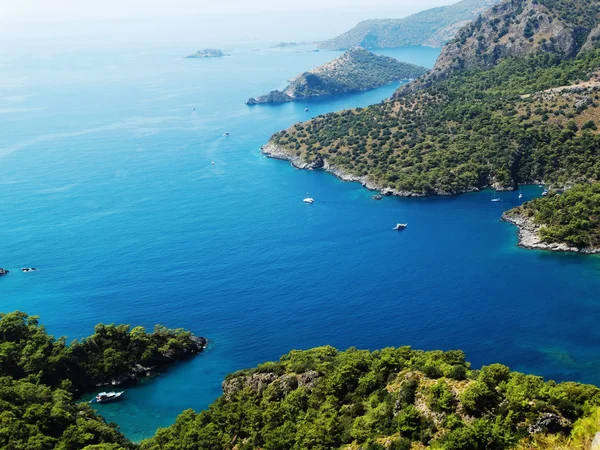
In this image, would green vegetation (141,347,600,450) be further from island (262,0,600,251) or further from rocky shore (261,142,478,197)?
rocky shore (261,142,478,197)

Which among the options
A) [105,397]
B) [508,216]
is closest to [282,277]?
[105,397]

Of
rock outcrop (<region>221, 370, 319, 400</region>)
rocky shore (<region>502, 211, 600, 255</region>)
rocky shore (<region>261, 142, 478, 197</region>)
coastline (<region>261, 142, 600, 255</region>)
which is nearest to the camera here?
rock outcrop (<region>221, 370, 319, 400</region>)

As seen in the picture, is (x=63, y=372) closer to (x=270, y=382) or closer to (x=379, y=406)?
(x=270, y=382)

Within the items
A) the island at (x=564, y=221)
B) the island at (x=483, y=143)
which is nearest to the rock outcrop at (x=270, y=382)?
the island at (x=564, y=221)

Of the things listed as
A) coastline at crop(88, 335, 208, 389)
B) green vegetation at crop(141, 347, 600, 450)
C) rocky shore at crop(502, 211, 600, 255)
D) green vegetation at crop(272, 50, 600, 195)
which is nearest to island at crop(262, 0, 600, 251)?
green vegetation at crop(272, 50, 600, 195)

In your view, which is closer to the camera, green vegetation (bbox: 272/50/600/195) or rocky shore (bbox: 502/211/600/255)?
rocky shore (bbox: 502/211/600/255)

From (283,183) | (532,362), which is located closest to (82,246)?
(283,183)

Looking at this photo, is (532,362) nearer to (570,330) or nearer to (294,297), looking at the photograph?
(570,330)
